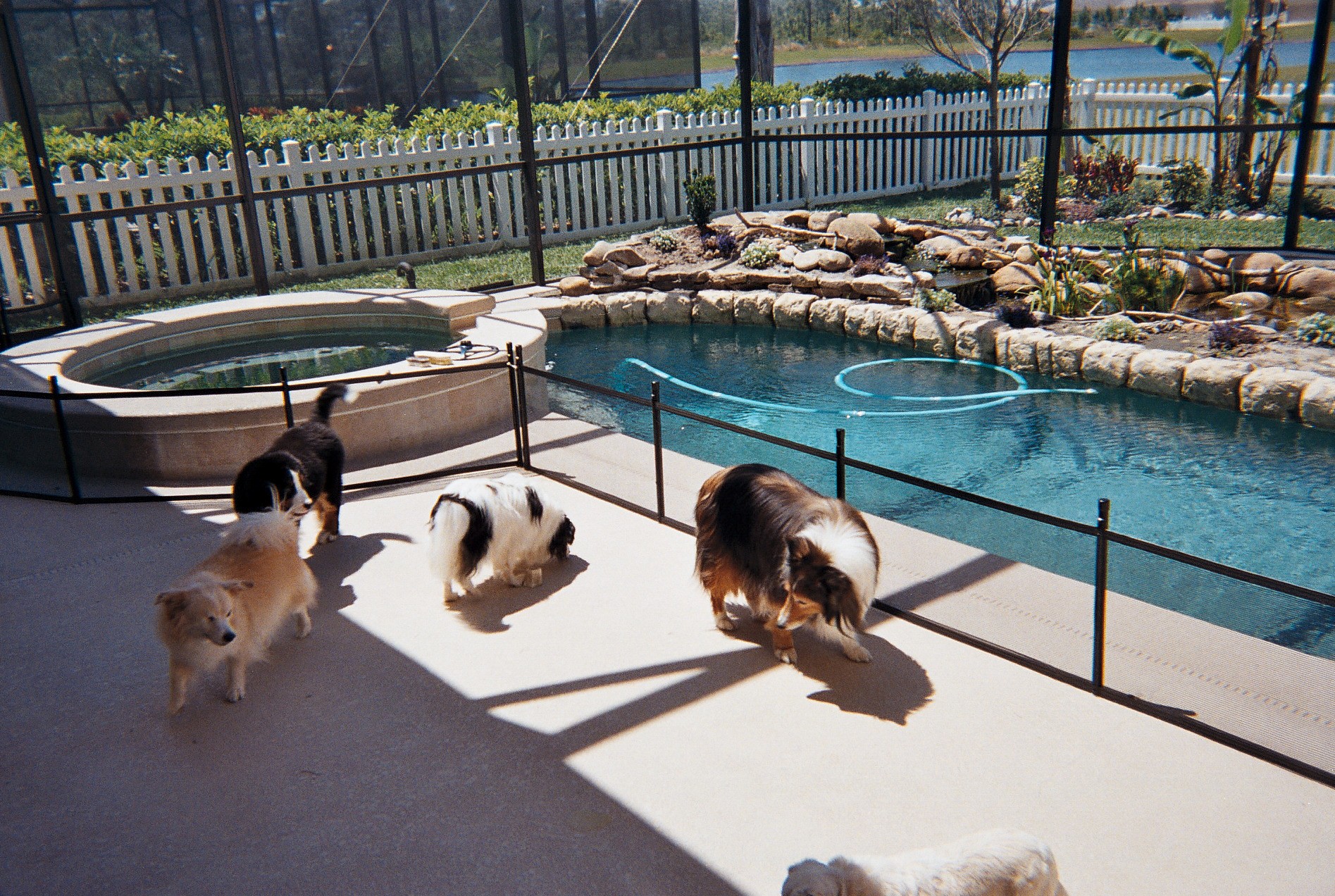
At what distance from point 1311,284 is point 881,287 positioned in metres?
3.84

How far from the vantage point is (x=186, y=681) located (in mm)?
3752

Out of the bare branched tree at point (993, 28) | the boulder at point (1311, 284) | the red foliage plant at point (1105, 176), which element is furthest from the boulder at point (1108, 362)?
the red foliage plant at point (1105, 176)

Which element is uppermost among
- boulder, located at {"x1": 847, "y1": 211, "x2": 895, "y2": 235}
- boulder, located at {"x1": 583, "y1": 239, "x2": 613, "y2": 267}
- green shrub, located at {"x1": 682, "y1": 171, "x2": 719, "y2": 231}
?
green shrub, located at {"x1": 682, "y1": 171, "x2": 719, "y2": 231}

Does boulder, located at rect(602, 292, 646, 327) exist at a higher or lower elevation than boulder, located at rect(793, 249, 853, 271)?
lower

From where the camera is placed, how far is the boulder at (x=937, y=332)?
9.15 meters

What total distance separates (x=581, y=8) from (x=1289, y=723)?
73.2 feet

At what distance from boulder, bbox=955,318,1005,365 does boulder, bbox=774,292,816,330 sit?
179 cm

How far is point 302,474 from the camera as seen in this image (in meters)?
4.72

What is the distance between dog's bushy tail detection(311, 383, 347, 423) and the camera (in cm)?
528

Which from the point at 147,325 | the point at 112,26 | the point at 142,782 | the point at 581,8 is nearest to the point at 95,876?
the point at 142,782

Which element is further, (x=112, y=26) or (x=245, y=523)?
(x=112, y=26)

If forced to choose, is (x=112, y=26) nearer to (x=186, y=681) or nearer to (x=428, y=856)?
(x=186, y=681)

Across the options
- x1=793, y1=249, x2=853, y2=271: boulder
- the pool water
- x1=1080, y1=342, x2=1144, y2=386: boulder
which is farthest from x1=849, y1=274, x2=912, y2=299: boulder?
the pool water

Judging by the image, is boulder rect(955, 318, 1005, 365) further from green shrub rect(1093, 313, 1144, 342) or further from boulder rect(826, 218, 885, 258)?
boulder rect(826, 218, 885, 258)
